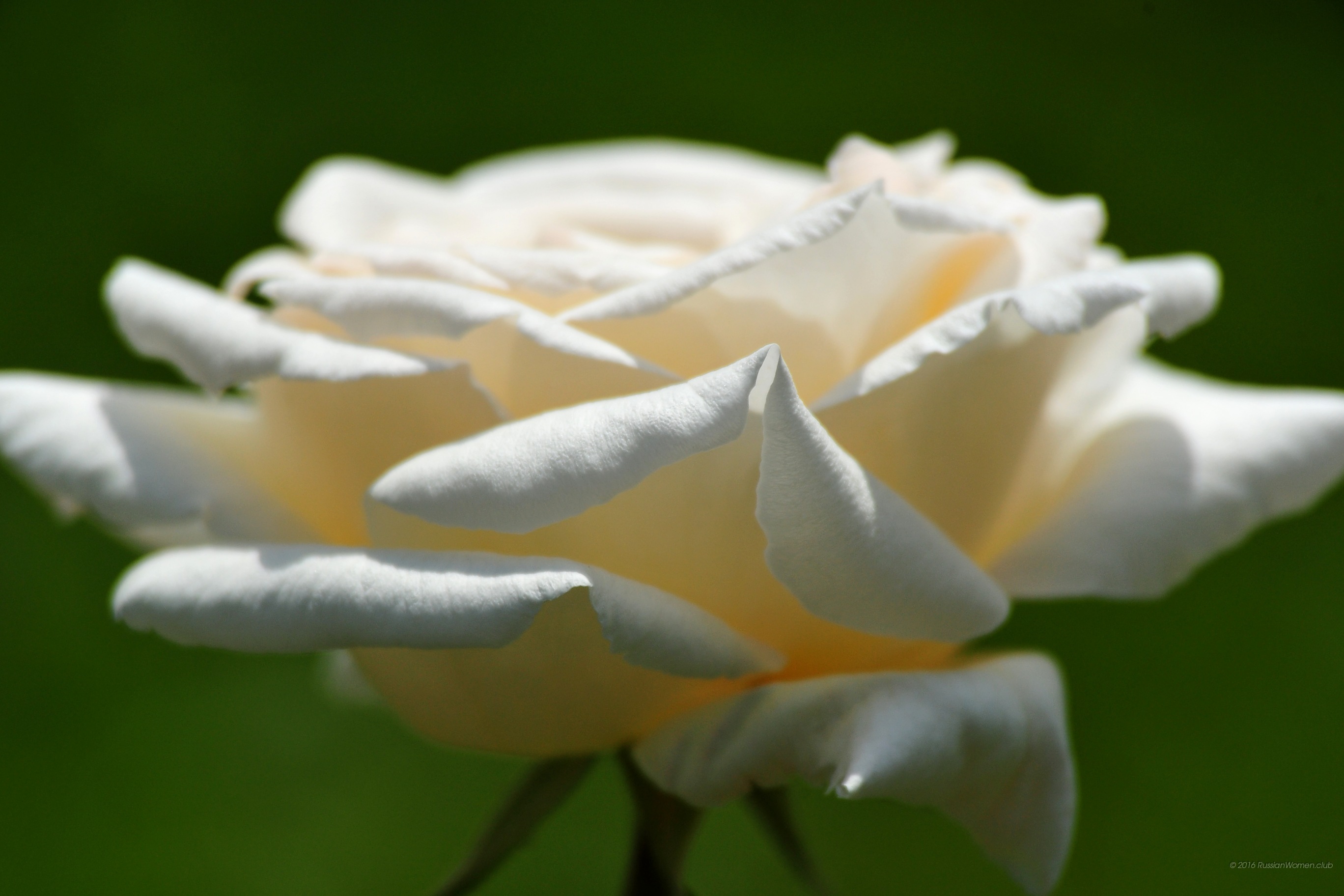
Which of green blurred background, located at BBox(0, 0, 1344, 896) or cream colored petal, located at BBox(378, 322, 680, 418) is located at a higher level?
cream colored petal, located at BBox(378, 322, 680, 418)

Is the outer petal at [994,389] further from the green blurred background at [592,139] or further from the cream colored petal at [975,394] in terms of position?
the green blurred background at [592,139]

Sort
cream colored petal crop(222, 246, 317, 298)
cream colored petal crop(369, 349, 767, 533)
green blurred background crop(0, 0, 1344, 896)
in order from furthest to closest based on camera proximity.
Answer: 1. green blurred background crop(0, 0, 1344, 896)
2. cream colored petal crop(222, 246, 317, 298)
3. cream colored petal crop(369, 349, 767, 533)

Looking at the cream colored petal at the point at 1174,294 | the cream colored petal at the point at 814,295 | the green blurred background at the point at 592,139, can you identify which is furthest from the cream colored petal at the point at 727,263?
the green blurred background at the point at 592,139

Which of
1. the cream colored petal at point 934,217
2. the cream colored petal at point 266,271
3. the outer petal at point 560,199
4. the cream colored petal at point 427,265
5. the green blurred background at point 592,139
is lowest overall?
the green blurred background at point 592,139

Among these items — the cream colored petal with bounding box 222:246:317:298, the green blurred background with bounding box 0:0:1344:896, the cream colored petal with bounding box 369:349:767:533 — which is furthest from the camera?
the green blurred background with bounding box 0:0:1344:896

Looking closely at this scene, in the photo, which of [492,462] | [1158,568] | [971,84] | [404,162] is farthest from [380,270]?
[971,84]

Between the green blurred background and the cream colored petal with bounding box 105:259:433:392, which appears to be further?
the green blurred background

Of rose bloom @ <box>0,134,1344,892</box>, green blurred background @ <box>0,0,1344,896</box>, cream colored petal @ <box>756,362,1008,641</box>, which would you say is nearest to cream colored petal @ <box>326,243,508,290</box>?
rose bloom @ <box>0,134,1344,892</box>

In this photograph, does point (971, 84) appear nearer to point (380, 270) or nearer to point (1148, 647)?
point (1148, 647)

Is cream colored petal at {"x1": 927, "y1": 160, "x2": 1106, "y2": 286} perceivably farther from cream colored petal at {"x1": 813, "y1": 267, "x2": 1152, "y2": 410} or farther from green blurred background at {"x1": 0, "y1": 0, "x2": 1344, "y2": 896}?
green blurred background at {"x1": 0, "y1": 0, "x2": 1344, "y2": 896}
